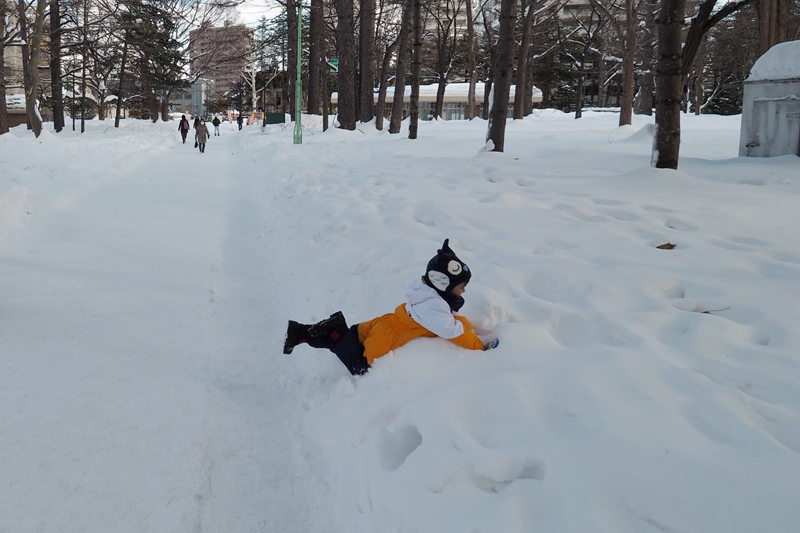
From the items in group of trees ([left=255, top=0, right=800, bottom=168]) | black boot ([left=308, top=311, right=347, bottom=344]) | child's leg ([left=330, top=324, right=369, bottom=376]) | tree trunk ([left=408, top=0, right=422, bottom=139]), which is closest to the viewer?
child's leg ([left=330, top=324, right=369, bottom=376])

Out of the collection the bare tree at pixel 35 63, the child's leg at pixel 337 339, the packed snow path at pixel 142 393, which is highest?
the bare tree at pixel 35 63

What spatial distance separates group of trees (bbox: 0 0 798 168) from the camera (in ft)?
30.9

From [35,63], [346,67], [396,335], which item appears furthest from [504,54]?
[35,63]

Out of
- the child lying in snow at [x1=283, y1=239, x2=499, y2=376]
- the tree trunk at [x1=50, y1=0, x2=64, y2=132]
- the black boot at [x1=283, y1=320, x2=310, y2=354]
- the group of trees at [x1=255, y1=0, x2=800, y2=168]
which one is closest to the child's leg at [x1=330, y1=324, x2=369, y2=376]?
the child lying in snow at [x1=283, y1=239, x2=499, y2=376]

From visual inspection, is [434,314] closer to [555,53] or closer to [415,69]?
[415,69]

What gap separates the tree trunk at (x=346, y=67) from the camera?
2247cm

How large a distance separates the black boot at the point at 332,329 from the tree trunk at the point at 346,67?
19.9m

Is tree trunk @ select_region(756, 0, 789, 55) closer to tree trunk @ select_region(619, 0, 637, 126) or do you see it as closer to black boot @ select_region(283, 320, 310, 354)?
tree trunk @ select_region(619, 0, 637, 126)

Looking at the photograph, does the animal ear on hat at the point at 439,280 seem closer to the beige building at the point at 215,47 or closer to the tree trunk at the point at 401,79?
the tree trunk at the point at 401,79

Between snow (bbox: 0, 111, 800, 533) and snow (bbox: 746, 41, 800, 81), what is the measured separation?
9.32 feet

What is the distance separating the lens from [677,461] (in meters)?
2.52

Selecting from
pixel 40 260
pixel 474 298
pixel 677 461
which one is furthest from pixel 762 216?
pixel 40 260

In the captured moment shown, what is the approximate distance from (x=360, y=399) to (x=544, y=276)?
1951 mm

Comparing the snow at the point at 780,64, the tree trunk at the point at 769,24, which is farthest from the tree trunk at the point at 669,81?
the tree trunk at the point at 769,24
